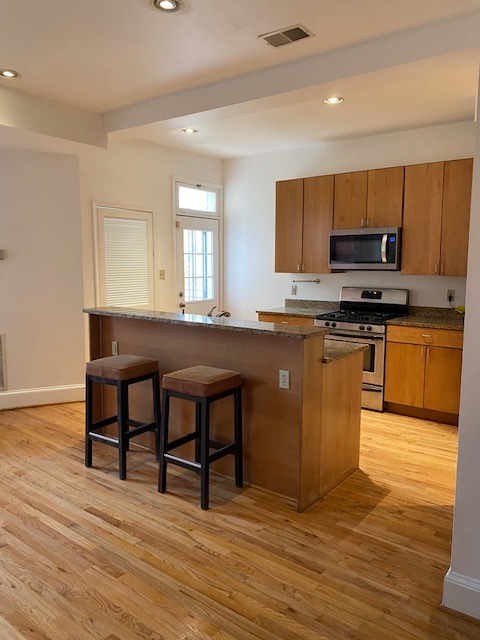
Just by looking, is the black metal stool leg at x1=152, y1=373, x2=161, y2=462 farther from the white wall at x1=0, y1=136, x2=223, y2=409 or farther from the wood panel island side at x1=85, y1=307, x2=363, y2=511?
the white wall at x1=0, y1=136, x2=223, y2=409

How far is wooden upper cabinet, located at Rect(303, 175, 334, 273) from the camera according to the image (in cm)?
498

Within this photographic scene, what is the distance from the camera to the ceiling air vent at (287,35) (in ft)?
8.80

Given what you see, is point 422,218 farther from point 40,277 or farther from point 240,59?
point 40,277

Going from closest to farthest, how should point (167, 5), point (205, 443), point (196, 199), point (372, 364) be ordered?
point (167, 5) → point (205, 443) → point (372, 364) → point (196, 199)

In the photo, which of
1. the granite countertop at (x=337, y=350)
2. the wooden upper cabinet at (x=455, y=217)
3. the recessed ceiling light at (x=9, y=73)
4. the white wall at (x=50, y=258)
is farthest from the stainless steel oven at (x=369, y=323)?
the recessed ceiling light at (x=9, y=73)

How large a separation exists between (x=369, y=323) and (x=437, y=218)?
3.72 feet

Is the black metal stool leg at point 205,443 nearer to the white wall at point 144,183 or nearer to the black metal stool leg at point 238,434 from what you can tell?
the black metal stool leg at point 238,434

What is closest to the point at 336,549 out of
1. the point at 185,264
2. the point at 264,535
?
the point at 264,535

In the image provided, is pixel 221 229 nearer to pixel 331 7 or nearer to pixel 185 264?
pixel 185 264

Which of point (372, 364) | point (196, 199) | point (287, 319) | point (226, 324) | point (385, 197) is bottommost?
point (372, 364)

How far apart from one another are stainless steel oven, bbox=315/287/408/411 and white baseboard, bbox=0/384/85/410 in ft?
8.53

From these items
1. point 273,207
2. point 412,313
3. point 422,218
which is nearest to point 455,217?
point 422,218

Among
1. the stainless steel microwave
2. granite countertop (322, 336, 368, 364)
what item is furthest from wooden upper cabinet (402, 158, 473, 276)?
granite countertop (322, 336, 368, 364)

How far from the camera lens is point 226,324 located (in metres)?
2.95
